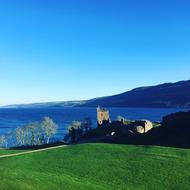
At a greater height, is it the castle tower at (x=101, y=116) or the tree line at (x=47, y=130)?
the castle tower at (x=101, y=116)

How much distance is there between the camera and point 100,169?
44562 mm

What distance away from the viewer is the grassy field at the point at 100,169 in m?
37.5

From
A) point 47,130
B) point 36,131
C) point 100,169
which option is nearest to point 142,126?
point 100,169

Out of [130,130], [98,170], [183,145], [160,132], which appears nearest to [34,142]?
[130,130]

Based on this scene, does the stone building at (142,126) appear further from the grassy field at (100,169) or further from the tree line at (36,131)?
Result: the tree line at (36,131)

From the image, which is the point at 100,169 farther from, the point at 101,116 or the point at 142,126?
the point at 101,116

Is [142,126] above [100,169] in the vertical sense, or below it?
above

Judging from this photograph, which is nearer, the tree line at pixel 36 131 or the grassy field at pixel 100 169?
the grassy field at pixel 100 169

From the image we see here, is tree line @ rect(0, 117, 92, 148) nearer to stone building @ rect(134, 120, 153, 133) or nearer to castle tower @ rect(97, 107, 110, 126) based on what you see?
castle tower @ rect(97, 107, 110, 126)

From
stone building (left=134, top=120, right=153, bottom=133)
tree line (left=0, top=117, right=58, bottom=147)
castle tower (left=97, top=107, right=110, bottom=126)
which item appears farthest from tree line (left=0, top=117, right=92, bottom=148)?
stone building (left=134, top=120, right=153, bottom=133)

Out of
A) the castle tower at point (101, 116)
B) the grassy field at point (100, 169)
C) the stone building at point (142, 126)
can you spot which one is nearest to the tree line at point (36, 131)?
the castle tower at point (101, 116)

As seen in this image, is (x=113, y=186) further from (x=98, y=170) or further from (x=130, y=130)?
(x=130, y=130)

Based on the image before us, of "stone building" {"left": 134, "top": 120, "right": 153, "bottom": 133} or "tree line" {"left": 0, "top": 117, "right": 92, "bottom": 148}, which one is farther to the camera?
"tree line" {"left": 0, "top": 117, "right": 92, "bottom": 148}

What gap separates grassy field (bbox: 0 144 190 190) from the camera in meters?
37.5
